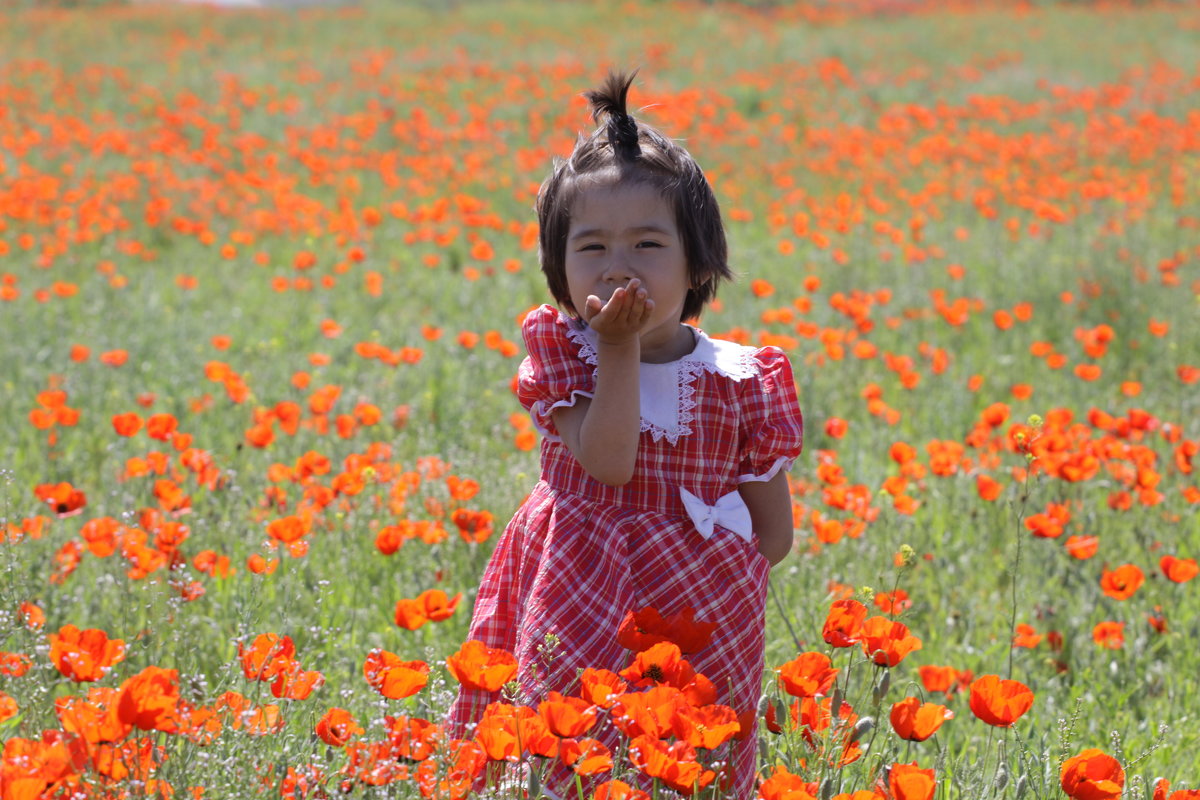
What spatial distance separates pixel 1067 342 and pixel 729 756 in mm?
4418

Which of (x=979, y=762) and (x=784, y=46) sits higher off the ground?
(x=784, y=46)

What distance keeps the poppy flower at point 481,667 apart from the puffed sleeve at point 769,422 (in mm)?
704

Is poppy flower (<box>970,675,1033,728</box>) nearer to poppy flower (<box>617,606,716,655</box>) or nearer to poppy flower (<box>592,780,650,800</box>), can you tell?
poppy flower (<box>617,606,716,655</box>)

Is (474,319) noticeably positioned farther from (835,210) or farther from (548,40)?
(548,40)

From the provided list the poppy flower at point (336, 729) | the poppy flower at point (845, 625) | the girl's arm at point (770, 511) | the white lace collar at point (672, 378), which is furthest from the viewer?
the girl's arm at point (770, 511)

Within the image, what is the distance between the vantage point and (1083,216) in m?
8.33

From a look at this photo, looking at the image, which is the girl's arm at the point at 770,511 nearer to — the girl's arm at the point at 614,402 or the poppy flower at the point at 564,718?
the girl's arm at the point at 614,402

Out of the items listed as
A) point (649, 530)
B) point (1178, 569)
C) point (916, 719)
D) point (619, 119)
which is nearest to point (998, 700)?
point (916, 719)

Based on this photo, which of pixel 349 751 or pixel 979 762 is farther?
pixel 979 762

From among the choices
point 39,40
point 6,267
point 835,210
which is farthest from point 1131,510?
point 39,40

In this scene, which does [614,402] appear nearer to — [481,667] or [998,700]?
[481,667]

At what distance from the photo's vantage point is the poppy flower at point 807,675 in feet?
5.69

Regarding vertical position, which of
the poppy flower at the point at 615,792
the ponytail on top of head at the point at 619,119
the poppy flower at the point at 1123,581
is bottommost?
Answer: the poppy flower at the point at 1123,581

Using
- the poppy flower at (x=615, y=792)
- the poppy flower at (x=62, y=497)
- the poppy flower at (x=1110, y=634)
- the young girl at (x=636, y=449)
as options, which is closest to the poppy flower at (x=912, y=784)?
the poppy flower at (x=615, y=792)
